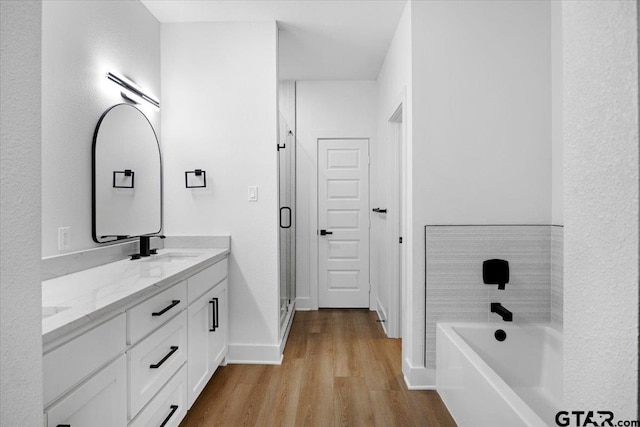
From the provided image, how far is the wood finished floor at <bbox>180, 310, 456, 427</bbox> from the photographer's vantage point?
6.97ft

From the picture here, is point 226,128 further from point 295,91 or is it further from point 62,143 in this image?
point 295,91

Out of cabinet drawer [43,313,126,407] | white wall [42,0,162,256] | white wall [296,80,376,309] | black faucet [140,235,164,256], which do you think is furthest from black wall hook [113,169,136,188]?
white wall [296,80,376,309]

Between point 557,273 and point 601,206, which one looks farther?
point 557,273

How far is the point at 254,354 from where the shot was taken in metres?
2.91

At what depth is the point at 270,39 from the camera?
2.90 meters

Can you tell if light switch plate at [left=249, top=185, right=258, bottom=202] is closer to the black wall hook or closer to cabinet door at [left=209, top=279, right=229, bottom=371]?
cabinet door at [left=209, top=279, right=229, bottom=371]

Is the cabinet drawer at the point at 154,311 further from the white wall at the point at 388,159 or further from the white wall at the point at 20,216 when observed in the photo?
the white wall at the point at 388,159

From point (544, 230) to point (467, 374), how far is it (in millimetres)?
1150

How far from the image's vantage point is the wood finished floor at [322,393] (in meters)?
2.12

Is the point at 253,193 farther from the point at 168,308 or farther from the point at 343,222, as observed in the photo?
the point at 343,222

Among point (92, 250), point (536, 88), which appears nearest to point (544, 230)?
point (536, 88)

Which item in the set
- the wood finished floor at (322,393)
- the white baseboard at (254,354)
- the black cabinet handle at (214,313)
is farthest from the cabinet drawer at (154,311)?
the white baseboard at (254,354)

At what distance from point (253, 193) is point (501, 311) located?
1914 mm

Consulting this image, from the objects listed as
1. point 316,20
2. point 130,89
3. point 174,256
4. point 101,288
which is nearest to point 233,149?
point 130,89
